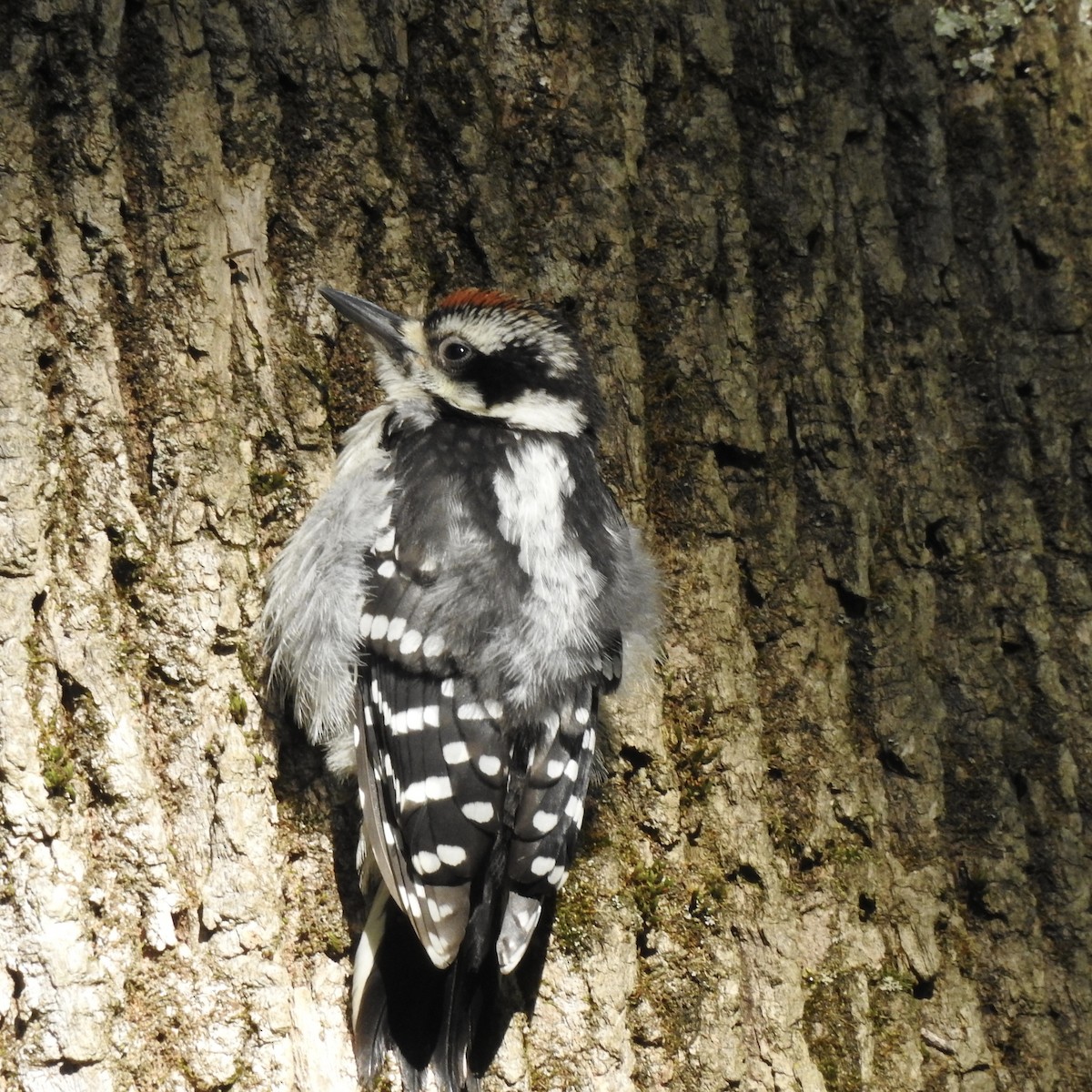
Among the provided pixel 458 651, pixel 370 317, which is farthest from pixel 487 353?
pixel 458 651

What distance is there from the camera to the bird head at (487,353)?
2791 mm

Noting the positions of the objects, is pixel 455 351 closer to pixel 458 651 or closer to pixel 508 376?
pixel 508 376

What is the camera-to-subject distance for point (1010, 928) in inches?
108

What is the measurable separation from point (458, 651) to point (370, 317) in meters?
0.81

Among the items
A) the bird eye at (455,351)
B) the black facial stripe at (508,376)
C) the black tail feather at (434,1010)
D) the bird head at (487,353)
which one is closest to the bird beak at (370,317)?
the bird head at (487,353)

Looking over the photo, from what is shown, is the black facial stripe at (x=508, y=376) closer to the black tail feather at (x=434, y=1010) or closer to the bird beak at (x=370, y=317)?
the bird beak at (x=370, y=317)

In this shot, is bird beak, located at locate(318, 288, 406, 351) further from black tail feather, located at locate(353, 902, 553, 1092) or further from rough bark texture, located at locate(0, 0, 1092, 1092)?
black tail feather, located at locate(353, 902, 553, 1092)

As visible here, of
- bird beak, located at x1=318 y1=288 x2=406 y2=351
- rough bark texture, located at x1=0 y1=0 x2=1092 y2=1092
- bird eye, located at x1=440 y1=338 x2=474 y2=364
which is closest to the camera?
rough bark texture, located at x1=0 y1=0 x2=1092 y2=1092

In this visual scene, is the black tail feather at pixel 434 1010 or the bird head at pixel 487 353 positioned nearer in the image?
the black tail feather at pixel 434 1010

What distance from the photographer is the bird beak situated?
Result: 107 inches

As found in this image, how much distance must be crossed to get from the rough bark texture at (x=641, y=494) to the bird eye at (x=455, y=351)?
176mm

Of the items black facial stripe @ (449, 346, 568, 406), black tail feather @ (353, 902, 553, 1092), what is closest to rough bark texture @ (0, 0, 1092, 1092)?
black tail feather @ (353, 902, 553, 1092)

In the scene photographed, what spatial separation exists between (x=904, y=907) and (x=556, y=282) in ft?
5.68

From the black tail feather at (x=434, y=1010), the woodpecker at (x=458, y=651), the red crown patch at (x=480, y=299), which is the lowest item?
the black tail feather at (x=434, y=1010)
